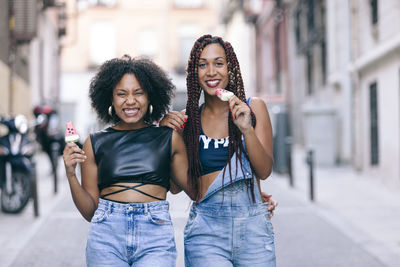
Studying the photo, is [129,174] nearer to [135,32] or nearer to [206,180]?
[206,180]

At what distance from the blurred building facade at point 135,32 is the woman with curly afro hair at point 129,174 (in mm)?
36116

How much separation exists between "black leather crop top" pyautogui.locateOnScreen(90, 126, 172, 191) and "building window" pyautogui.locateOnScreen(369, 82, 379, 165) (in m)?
11.8

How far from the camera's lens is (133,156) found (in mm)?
2951

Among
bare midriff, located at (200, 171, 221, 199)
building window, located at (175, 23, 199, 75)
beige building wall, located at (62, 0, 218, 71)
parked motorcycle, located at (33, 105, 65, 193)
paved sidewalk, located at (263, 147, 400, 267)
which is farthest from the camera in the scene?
building window, located at (175, 23, 199, 75)

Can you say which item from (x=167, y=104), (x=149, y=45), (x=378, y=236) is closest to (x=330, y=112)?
(x=378, y=236)

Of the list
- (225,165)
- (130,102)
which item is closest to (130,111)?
(130,102)

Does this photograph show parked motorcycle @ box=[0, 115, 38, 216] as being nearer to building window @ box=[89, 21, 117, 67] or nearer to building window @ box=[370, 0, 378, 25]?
building window @ box=[370, 0, 378, 25]

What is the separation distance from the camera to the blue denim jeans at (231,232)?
2.94 metres

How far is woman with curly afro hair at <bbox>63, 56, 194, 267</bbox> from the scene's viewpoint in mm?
2816

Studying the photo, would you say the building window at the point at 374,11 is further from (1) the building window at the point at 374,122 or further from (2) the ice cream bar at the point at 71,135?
(2) the ice cream bar at the point at 71,135

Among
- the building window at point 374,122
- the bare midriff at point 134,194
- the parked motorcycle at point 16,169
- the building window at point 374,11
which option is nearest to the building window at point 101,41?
the building window at point 374,11

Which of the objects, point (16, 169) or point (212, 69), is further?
point (16, 169)

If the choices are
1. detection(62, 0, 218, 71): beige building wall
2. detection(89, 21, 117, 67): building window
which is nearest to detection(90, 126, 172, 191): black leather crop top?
detection(62, 0, 218, 71): beige building wall

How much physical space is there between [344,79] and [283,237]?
424 inches
